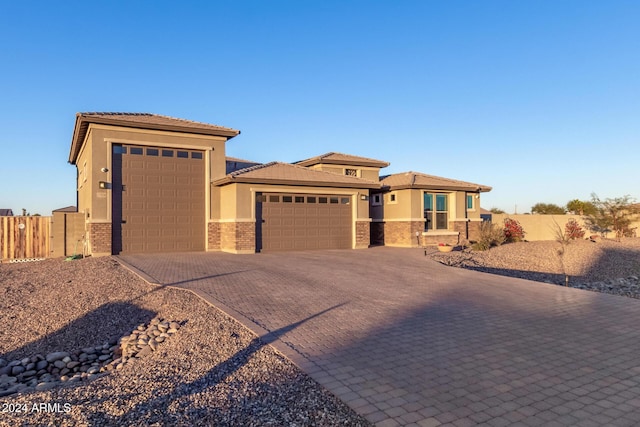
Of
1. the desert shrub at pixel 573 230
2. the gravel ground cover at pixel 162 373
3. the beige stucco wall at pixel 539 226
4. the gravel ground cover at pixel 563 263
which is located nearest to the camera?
the gravel ground cover at pixel 162 373

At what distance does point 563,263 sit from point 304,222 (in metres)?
10.9

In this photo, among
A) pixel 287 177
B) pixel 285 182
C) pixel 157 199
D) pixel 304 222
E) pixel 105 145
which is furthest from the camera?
pixel 304 222

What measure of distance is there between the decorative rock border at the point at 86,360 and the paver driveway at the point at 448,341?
1.42 metres

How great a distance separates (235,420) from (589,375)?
4.13 meters

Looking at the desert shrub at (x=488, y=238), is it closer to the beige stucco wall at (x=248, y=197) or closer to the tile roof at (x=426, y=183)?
the tile roof at (x=426, y=183)

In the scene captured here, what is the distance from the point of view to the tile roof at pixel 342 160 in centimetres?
2503

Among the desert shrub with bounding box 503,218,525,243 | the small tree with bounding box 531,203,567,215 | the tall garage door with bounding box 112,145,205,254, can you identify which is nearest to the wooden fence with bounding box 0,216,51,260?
the tall garage door with bounding box 112,145,205,254

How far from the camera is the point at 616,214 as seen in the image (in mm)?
27516

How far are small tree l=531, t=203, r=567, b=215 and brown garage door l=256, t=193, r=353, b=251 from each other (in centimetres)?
3519

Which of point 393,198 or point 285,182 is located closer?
point 285,182

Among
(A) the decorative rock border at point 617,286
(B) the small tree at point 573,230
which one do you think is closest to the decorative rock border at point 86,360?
(A) the decorative rock border at point 617,286

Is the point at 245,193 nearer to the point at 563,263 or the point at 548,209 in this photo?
the point at 563,263

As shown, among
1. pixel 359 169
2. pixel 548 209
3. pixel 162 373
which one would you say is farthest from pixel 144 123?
pixel 548 209

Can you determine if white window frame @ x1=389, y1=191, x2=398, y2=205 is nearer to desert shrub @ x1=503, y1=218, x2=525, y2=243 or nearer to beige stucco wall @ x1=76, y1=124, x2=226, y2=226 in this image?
desert shrub @ x1=503, y1=218, x2=525, y2=243
